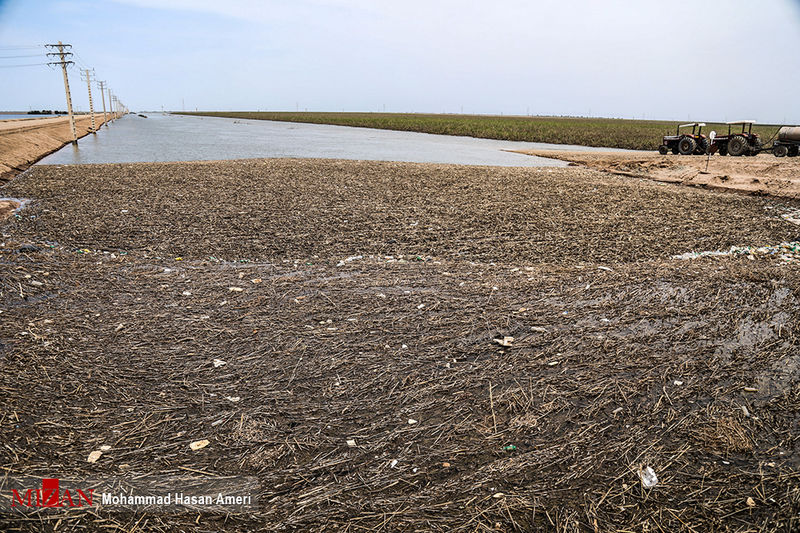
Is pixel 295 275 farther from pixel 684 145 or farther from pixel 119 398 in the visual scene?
pixel 684 145

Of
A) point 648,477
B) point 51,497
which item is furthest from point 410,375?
point 51,497

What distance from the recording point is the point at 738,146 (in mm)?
27953

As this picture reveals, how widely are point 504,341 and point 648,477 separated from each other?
2.24m

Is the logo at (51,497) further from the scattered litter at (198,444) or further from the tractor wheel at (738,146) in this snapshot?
the tractor wheel at (738,146)

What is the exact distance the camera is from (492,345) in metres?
5.40

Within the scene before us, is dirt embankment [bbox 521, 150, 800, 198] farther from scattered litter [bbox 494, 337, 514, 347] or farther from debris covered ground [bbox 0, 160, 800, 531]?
scattered litter [bbox 494, 337, 514, 347]

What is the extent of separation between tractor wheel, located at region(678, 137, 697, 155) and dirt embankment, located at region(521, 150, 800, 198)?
2.62 m

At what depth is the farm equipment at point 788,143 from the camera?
87.8 ft

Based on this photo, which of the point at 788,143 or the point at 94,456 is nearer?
the point at 94,456

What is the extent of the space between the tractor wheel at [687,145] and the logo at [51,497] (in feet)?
114

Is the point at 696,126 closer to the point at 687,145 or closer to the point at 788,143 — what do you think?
the point at 687,145

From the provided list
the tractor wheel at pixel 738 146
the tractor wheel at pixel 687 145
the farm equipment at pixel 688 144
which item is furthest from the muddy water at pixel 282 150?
the tractor wheel at pixel 738 146

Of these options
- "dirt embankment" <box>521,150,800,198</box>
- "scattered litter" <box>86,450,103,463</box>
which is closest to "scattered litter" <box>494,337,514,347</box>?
"scattered litter" <box>86,450,103,463</box>

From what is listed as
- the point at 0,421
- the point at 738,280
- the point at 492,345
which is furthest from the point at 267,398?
the point at 738,280
